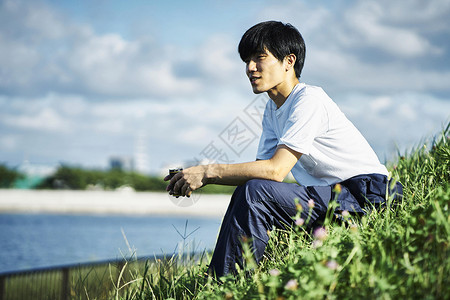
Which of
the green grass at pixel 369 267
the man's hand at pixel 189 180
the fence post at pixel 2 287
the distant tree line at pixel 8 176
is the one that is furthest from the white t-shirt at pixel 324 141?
the distant tree line at pixel 8 176

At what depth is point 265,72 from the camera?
9.56 ft

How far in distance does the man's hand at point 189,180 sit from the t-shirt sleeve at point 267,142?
72 cm

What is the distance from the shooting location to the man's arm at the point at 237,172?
2543 millimetres

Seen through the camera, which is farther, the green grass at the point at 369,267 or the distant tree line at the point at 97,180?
the distant tree line at the point at 97,180

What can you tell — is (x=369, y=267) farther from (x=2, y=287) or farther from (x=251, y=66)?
(x=2, y=287)

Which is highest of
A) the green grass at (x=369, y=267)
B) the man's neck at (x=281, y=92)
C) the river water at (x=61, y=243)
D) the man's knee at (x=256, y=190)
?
the man's neck at (x=281, y=92)

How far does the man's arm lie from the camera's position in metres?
2.54

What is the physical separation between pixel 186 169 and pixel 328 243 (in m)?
0.94

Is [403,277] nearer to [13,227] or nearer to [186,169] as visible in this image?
[186,169]

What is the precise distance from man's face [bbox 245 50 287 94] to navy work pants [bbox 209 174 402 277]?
0.69 m

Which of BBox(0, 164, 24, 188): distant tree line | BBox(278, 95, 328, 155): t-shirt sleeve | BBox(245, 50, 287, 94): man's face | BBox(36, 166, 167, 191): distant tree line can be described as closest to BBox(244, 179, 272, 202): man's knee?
BBox(278, 95, 328, 155): t-shirt sleeve

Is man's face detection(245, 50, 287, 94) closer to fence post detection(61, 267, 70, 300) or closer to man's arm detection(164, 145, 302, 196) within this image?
man's arm detection(164, 145, 302, 196)

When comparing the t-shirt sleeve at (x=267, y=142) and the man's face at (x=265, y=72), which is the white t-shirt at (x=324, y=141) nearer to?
the man's face at (x=265, y=72)

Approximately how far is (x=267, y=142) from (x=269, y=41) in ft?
2.37
